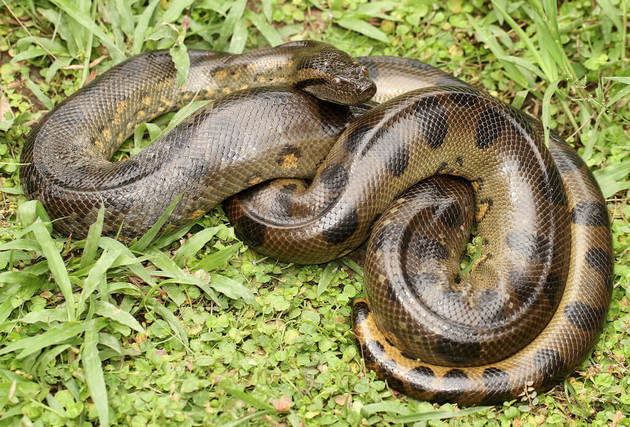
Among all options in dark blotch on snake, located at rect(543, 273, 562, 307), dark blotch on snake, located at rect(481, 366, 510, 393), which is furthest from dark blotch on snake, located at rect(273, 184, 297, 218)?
dark blotch on snake, located at rect(543, 273, 562, 307)

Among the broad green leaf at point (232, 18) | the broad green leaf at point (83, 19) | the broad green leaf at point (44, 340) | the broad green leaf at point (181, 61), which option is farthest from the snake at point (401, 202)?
the broad green leaf at point (232, 18)

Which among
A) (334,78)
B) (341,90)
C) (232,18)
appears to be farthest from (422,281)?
(232,18)

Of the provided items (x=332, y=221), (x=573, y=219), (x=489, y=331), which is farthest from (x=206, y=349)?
(x=573, y=219)

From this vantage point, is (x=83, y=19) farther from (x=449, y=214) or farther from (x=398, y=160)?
→ (x=449, y=214)

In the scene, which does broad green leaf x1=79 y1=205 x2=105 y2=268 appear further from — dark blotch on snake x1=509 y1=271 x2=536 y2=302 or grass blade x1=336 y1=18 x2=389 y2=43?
grass blade x1=336 y1=18 x2=389 y2=43

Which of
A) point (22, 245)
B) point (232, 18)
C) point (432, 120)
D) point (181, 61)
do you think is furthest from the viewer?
point (232, 18)

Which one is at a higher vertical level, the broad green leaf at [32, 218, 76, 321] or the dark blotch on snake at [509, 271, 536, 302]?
the broad green leaf at [32, 218, 76, 321]

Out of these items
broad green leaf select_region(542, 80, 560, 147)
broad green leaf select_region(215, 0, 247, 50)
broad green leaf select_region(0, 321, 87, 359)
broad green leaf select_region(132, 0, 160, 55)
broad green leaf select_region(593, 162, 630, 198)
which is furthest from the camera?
broad green leaf select_region(215, 0, 247, 50)
